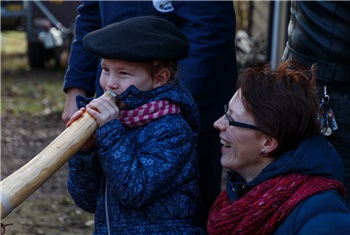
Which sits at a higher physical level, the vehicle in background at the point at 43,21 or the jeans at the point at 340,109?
the jeans at the point at 340,109

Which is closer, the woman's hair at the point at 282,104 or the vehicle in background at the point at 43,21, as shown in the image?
the woman's hair at the point at 282,104

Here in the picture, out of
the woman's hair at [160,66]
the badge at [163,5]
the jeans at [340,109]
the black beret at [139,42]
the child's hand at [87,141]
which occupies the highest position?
the black beret at [139,42]

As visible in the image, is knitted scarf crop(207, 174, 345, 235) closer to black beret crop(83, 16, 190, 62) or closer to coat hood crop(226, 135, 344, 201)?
coat hood crop(226, 135, 344, 201)

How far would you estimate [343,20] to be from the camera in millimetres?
3115

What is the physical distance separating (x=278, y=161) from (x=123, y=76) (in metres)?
0.62

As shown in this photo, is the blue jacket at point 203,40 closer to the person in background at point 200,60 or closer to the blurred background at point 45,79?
the person in background at point 200,60

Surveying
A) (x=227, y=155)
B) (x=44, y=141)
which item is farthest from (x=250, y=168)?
A: (x=44, y=141)

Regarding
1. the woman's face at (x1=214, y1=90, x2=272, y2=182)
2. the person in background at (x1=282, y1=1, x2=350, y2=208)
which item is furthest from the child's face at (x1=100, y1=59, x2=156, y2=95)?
the person in background at (x1=282, y1=1, x2=350, y2=208)

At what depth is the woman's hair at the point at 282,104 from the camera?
264cm

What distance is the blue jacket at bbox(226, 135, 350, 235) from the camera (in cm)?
252

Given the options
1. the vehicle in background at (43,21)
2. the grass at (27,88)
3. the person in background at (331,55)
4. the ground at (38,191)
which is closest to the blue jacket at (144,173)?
the person in background at (331,55)

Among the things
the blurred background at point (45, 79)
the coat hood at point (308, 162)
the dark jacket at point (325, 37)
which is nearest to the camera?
the coat hood at point (308, 162)

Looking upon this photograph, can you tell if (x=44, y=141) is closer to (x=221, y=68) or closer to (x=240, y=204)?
(x=221, y=68)

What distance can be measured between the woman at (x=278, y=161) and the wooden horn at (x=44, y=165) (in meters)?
0.47
